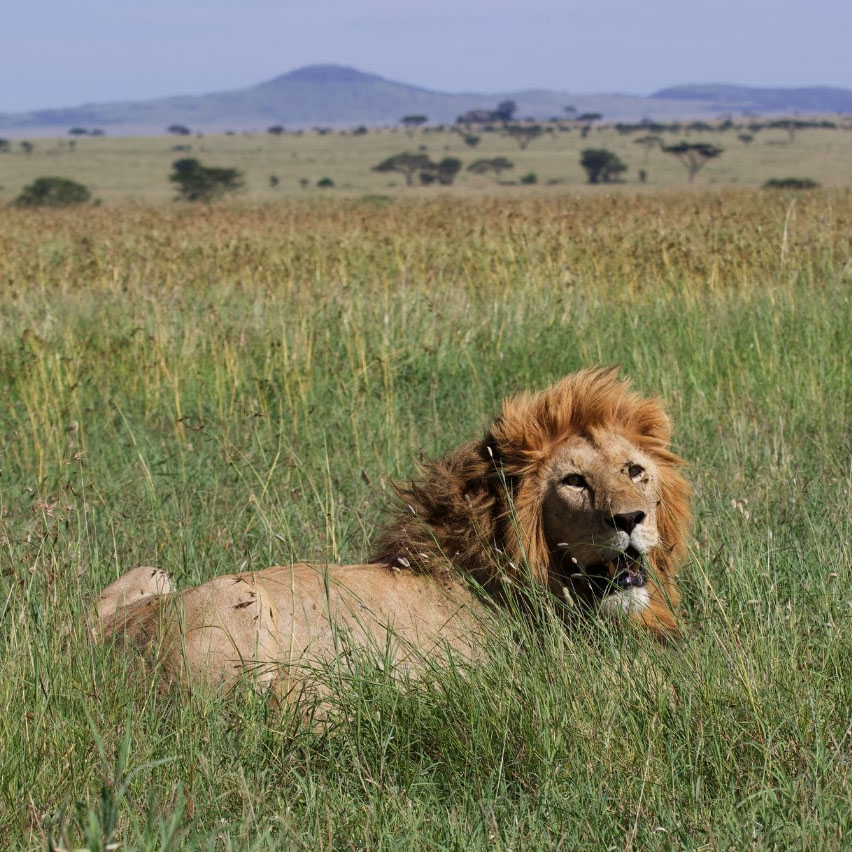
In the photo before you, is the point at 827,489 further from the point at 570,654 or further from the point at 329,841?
the point at 329,841

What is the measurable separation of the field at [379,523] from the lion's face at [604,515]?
16cm

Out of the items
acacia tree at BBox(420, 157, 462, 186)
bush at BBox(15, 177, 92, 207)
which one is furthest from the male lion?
acacia tree at BBox(420, 157, 462, 186)

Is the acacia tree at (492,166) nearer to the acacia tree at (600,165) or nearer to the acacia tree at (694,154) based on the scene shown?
the acacia tree at (600,165)

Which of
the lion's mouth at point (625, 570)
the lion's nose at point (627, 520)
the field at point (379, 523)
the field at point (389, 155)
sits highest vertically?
the lion's nose at point (627, 520)

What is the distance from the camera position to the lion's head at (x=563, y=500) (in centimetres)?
332

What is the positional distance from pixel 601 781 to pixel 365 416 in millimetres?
3513

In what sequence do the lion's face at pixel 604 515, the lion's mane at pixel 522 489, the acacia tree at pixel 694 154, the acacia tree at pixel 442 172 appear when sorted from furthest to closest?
the acacia tree at pixel 442 172 < the acacia tree at pixel 694 154 < the lion's mane at pixel 522 489 < the lion's face at pixel 604 515

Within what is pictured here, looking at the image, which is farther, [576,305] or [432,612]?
[576,305]

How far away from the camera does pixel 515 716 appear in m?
2.77

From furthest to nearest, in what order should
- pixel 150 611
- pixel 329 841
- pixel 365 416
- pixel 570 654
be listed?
pixel 365 416 < pixel 150 611 < pixel 570 654 < pixel 329 841

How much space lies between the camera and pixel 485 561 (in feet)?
11.4

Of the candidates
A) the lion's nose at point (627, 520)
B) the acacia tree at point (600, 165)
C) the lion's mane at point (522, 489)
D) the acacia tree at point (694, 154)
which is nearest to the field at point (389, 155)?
the acacia tree at point (694, 154)

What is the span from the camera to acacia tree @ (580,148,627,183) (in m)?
59.8

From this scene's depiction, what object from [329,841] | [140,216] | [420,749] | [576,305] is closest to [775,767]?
[420,749]
